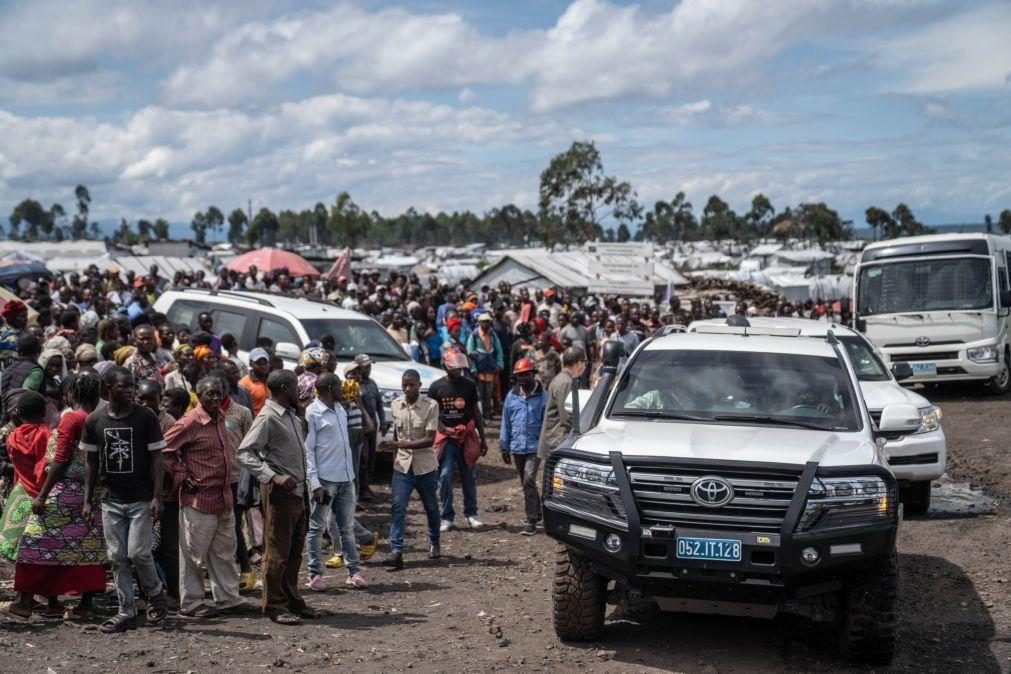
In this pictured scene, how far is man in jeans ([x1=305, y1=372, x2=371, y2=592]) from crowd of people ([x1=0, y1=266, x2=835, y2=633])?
0.01m

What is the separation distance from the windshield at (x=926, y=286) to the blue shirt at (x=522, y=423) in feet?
34.6

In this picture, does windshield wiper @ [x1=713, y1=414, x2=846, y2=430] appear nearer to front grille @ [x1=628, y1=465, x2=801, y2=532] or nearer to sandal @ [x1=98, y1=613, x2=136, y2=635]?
front grille @ [x1=628, y1=465, x2=801, y2=532]

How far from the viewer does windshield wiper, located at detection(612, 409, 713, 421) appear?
7.14 m

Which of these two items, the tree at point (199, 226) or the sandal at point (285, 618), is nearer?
the sandal at point (285, 618)

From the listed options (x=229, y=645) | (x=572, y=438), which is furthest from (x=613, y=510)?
(x=229, y=645)

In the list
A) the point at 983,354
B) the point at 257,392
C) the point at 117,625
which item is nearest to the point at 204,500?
the point at 117,625

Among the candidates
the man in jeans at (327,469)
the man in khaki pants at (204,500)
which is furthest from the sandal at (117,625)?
the man in jeans at (327,469)

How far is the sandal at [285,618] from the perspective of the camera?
752 cm

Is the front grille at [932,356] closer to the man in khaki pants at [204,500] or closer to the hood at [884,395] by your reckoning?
the hood at [884,395]

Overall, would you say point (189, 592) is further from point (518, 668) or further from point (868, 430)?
point (868, 430)

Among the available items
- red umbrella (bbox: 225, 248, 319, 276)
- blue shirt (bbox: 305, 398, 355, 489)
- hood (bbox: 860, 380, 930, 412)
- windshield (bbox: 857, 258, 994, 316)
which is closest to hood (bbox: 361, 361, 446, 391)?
blue shirt (bbox: 305, 398, 355, 489)

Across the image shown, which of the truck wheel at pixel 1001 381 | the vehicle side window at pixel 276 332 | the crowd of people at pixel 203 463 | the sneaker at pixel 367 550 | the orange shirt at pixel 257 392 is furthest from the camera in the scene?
the truck wheel at pixel 1001 381

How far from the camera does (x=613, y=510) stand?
6367mm

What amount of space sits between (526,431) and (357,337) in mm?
3844
